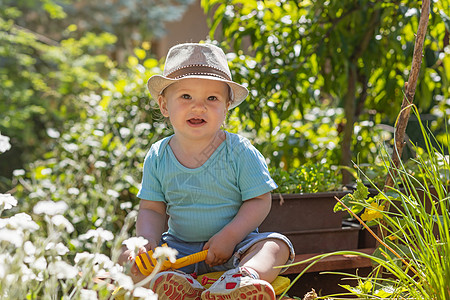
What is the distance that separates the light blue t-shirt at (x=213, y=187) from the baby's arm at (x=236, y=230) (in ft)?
0.13

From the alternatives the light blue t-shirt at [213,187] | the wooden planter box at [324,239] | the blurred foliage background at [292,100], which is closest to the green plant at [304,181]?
Answer: the blurred foliage background at [292,100]

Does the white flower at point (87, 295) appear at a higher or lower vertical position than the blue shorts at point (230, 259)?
higher

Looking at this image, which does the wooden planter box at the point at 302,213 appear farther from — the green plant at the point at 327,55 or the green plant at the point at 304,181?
the green plant at the point at 327,55

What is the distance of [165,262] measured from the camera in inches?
69.4

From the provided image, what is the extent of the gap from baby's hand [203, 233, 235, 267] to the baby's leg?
0.06 m

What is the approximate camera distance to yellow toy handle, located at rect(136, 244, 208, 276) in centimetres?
176

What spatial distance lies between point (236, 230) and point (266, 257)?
0.17 metres

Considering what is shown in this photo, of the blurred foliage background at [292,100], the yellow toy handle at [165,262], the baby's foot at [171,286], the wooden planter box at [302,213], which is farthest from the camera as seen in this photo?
the blurred foliage background at [292,100]

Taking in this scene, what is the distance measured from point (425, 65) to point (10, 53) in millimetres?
3884

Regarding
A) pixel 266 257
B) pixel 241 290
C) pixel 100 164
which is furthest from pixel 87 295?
pixel 100 164

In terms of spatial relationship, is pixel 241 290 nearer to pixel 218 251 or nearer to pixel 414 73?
pixel 218 251

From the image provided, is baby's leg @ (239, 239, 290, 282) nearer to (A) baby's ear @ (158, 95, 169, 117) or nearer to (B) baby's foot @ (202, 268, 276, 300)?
(B) baby's foot @ (202, 268, 276, 300)

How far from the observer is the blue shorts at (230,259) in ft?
6.07

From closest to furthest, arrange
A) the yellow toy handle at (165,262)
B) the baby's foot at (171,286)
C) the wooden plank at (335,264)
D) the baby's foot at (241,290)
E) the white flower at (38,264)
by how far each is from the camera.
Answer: the white flower at (38,264)
the baby's foot at (241,290)
the baby's foot at (171,286)
the yellow toy handle at (165,262)
the wooden plank at (335,264)
